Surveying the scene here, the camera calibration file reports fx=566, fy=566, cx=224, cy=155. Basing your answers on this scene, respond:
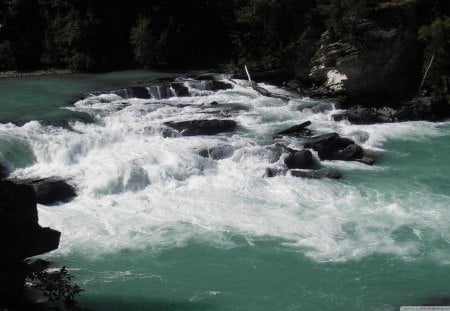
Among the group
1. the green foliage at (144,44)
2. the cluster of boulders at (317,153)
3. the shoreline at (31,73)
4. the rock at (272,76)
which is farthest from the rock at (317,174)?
the shoreline at (31,73)

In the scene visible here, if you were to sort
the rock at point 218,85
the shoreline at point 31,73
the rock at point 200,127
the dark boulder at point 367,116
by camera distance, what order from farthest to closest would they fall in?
the shoreline at point 31,73
the rock at point 218,85
the dark boulder at point 367,116
the rock at point 200,127

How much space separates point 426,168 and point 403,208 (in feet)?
14.6

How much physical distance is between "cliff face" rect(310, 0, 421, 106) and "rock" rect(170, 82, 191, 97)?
6870 mm

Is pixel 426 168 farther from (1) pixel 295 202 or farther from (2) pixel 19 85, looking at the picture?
(2) pixel 19 85

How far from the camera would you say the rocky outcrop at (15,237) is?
33.4ft

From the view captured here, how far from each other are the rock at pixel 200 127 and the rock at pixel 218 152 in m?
1.94

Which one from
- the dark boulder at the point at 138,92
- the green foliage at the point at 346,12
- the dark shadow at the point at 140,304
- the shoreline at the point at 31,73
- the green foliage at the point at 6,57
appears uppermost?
the green foliage at the point at 346,12

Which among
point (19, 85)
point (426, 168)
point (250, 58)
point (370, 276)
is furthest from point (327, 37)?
point (370, 276)

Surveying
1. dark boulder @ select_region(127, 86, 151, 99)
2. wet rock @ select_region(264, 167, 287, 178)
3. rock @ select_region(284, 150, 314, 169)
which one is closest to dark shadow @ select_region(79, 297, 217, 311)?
wet rock @ select_region(264, 167, 287, 178)

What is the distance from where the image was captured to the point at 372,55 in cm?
2900

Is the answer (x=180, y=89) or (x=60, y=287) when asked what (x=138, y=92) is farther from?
(x=60, y=287)

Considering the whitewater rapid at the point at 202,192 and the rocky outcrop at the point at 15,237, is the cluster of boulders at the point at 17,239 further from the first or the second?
the whitewater rapid at the point at 202,192

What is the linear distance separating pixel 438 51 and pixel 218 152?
46.1 ft

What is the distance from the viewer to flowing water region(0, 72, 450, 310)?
533 inches
